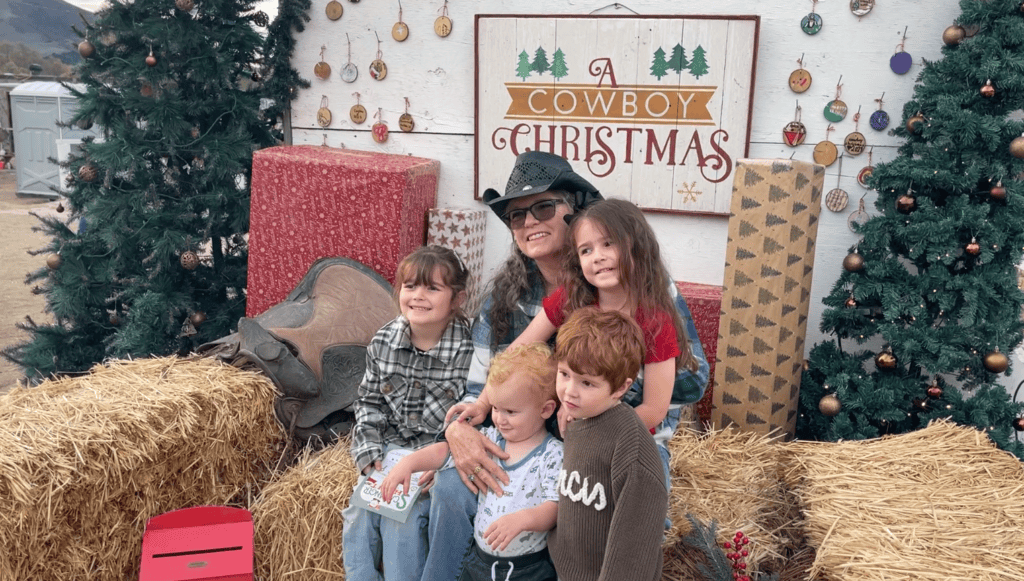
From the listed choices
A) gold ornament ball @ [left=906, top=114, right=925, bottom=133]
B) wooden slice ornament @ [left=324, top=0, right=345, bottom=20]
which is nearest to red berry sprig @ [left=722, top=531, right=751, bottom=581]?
gold ornament ball @ [left=906, top=114, right=925, bottom=133]

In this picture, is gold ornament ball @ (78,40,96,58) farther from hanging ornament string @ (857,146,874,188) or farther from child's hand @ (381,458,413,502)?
hanging ornament string @ (857,146,874,188)

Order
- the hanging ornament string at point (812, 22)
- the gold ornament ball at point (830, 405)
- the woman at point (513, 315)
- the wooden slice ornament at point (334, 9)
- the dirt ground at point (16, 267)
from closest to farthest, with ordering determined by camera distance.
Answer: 1. the woman at point (513, 315)
2. the gold ornament ball at point (830, 405)
3. the hanging ornament string at point (812, 22)
4. the wooden slice ornament at point (334, 9)
5. the dirt ground at point (16, 267)

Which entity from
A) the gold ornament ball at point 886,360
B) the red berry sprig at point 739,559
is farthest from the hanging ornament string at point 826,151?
the red berry sprig at point 739,559

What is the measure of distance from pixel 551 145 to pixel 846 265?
1.74m

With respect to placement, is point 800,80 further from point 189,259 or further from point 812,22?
point 189,259

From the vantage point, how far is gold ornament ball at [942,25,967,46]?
342 centimetres

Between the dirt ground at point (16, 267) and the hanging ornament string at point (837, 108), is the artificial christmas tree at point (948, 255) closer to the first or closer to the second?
the hanging ornament string at point (837, 108)

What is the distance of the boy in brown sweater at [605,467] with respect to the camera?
1.87 m

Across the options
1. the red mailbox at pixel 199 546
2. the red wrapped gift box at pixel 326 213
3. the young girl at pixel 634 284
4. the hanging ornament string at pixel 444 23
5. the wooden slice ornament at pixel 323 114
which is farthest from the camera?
the wooden slice ornament at pixel 323 114

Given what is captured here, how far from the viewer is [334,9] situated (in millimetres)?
4641

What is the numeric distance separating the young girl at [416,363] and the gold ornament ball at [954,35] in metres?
2.47

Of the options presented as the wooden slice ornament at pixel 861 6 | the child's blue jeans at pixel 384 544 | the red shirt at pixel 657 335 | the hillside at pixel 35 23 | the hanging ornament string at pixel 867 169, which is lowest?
the child's blue jeans at pixel 384 544

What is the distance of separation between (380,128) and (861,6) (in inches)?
109

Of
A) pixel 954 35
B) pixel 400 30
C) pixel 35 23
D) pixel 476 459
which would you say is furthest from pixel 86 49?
pixel 35 23
